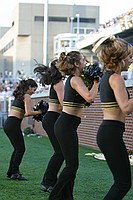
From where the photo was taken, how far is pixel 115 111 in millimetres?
4672

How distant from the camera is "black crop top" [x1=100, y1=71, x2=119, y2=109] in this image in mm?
4652

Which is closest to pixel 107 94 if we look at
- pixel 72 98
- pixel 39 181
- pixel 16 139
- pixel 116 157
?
pixel 116 157

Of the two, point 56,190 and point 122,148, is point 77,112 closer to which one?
point 56,190

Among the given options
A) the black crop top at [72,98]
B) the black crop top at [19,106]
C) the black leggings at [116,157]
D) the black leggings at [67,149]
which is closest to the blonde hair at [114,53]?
the black leggings at [116,157]

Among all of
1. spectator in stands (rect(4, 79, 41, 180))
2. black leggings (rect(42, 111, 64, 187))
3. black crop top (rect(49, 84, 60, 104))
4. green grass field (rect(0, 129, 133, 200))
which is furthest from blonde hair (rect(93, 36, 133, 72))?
spectator in stands (rect(4, 79, 41, 180))

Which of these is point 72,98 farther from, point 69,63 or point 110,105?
point 110,105

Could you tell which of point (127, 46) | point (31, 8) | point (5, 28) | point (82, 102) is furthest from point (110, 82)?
point (5, 28)

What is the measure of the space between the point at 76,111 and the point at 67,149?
48 centimetres

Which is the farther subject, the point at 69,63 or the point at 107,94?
the point at 69,63

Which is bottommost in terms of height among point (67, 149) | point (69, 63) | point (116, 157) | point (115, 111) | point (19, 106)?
point (67, 149)

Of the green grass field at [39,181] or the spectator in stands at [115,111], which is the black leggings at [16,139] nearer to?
the green grass field at [39,181]

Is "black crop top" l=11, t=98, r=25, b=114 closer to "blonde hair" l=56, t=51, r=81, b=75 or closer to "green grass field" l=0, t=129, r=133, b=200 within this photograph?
"green grass field" l=0, t=129, r=133, b=200

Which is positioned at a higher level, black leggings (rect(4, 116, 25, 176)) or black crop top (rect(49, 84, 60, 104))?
black crop top (rect(49, 84, 60, 104))

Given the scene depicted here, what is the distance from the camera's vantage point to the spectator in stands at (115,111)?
4543 millimetres
